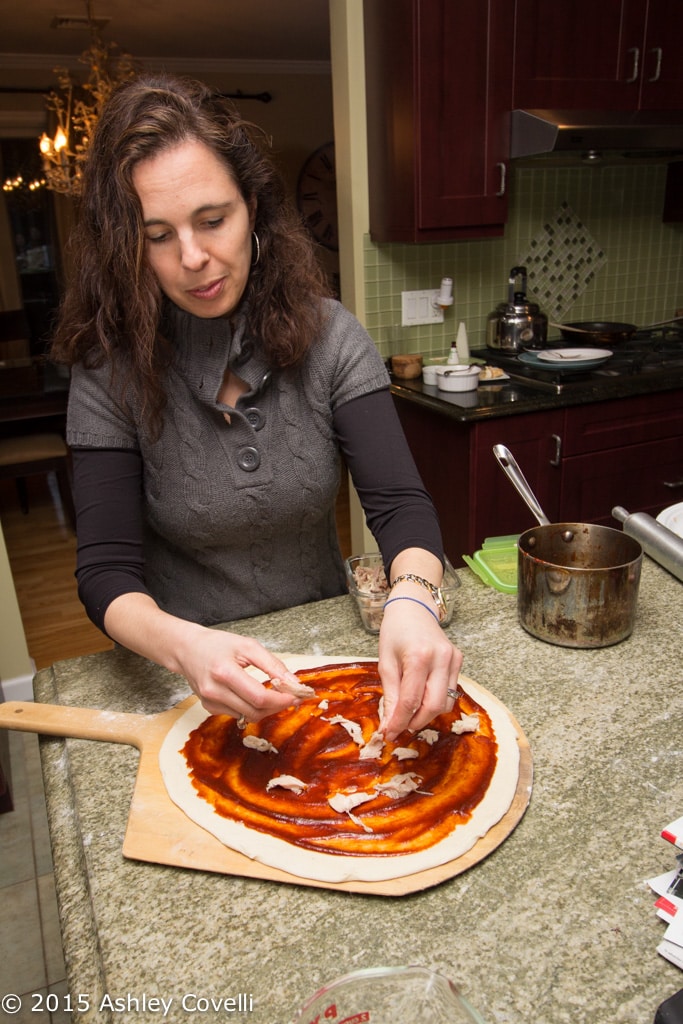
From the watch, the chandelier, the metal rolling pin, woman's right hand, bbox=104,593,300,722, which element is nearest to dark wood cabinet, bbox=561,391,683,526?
the metal rolling pin

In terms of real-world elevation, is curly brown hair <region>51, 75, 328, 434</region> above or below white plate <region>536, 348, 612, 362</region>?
above

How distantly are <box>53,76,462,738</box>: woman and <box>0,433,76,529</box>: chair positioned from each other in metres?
2.68

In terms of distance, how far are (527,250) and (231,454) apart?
201 centimetres

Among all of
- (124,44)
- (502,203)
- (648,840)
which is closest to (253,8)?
(124,44)

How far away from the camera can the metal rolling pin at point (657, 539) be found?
1.07 m

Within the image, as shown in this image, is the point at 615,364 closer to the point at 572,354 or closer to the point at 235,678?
the point at 572,354

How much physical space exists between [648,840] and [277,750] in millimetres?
376

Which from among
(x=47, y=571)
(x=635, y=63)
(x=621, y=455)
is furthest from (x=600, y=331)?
(x=47, y=571)

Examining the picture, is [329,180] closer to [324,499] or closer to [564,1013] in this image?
[324,499]

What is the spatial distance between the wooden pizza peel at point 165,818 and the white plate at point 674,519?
528 millimetres

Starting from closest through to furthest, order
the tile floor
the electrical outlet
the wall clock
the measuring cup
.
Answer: the measuring cup
the tile floor
the electrical outlet
the wall clock

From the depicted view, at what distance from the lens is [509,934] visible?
23.6 inches

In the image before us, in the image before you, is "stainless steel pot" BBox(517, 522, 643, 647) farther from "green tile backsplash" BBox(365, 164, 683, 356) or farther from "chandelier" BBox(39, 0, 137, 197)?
"chandelier" BBox(39, 0, 137, 197)

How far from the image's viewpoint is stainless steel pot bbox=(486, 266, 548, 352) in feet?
8.59
